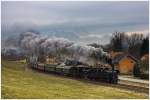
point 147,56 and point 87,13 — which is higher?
point 87,13

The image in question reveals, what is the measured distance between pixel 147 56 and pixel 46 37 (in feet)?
4.70

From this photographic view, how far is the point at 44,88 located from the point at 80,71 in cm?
60

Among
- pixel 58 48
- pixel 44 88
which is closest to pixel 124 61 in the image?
pixel 58 48

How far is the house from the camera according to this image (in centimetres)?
934

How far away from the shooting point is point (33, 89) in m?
9.41

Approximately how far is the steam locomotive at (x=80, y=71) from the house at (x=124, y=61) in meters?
0.15

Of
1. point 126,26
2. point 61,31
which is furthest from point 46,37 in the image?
point 126,26

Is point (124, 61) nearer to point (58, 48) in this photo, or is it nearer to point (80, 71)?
point (80, 71)

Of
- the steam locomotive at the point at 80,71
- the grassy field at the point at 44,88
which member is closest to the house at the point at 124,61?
the steam locomotive at the point at 80,71

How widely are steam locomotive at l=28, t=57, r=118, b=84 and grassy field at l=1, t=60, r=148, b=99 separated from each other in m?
0.11

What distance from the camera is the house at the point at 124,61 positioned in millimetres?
9344

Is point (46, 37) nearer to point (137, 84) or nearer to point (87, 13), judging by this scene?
point (87, 13)

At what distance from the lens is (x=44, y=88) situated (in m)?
9.44

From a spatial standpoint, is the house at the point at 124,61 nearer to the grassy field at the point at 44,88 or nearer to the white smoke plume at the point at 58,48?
the white smoke plume at the point at 58,48
